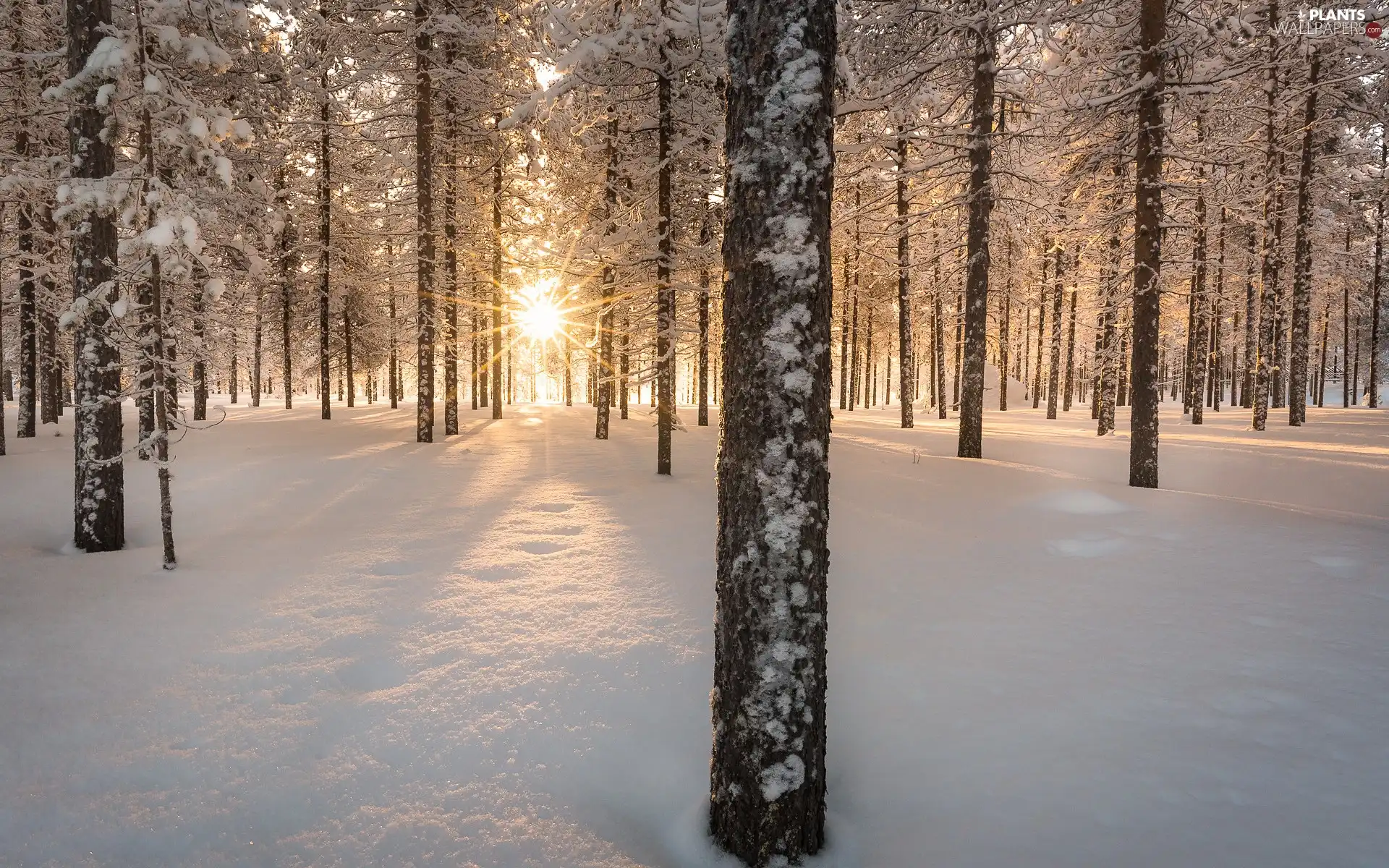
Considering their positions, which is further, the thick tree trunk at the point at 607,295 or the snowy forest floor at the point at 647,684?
the thick tree trunk at the point at 607,295

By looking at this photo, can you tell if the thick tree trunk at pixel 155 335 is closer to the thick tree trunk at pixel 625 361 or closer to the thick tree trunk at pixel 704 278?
the thick tree trunk at pixel 704 278

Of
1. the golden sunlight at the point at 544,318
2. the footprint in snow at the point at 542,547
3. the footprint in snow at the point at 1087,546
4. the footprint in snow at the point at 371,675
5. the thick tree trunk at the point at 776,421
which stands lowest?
the footprint in snow at the point at 371,675

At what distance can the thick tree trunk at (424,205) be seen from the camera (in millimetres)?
14836

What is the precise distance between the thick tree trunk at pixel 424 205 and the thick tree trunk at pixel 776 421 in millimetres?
13805

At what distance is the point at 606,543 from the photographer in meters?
7.37

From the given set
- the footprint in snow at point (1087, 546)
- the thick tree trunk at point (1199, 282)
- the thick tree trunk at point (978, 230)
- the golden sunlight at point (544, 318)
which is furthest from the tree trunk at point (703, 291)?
the thick tree trunk at point (1199, 282)

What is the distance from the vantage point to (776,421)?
2748 millimetres

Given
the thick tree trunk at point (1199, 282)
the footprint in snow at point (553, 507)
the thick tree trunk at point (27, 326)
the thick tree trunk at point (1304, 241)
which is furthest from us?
the thick tree trunk at point (1304, 241)

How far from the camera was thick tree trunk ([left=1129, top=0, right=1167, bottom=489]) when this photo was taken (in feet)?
31.0

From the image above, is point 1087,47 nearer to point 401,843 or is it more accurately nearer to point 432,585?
point 432,585

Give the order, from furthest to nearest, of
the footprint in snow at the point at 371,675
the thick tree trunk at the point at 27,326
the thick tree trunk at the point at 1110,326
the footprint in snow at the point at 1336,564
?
the thick tree trunk at the point at 27,326 < the thick tree trunk at the point at 1110,326 < the footprint in snow at the point at 1336,564 < the footprint in snow at the point at 371,675

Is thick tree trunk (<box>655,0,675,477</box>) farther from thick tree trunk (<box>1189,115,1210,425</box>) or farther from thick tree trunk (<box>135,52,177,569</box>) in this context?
thick tree trunk (<box>1189,115,1210,425</box>)

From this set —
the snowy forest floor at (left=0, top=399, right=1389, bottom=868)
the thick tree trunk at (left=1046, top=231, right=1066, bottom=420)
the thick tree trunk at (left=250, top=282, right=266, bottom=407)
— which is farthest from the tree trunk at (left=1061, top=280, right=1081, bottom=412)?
the thick tree trunk at (left=250, top=282, right=266, bottom=407)

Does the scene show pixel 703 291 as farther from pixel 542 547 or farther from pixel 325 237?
pixel 325 237
